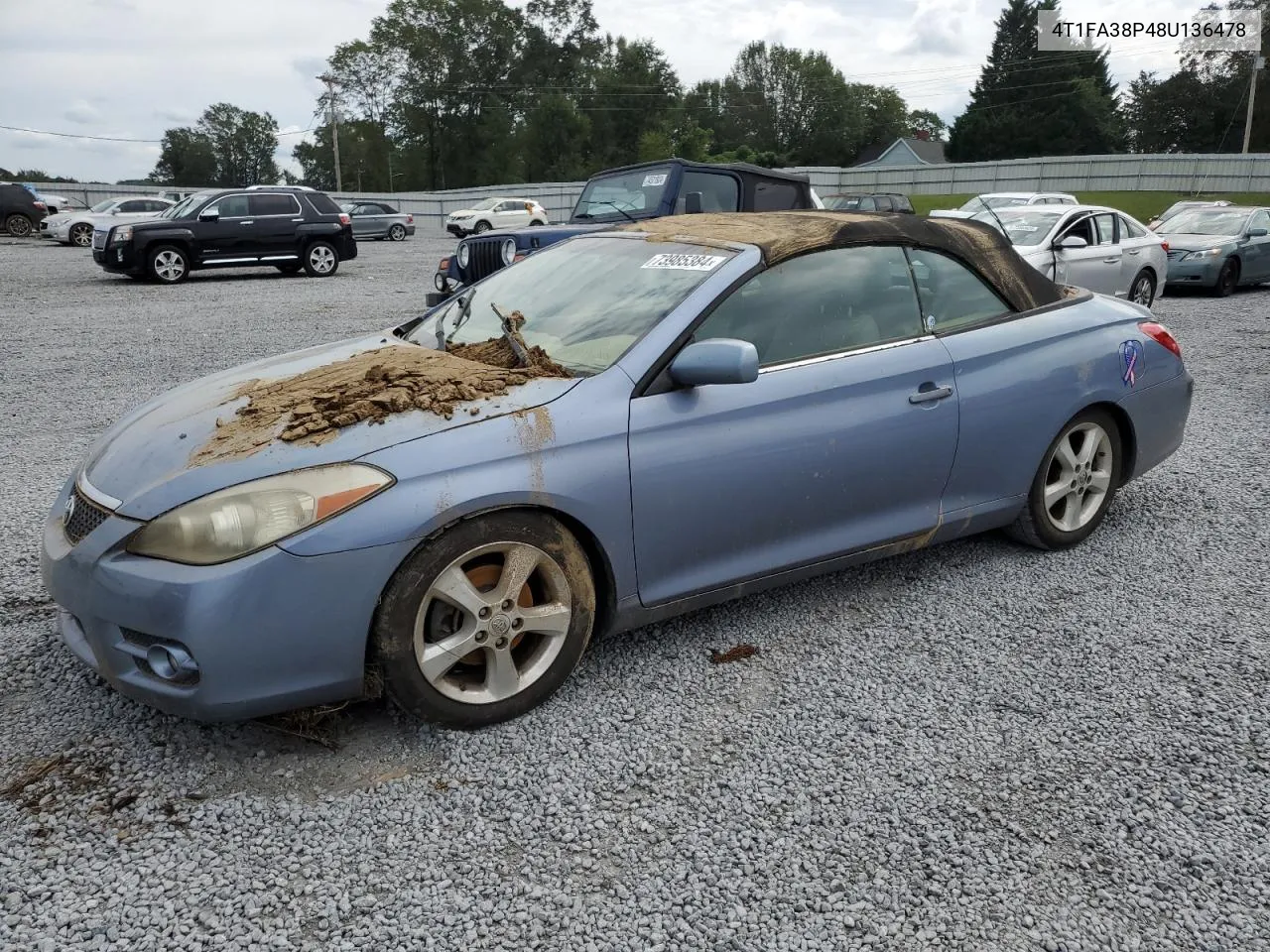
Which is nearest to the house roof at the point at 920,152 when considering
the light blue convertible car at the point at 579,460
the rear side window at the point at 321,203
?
the rear side window at the point at 321,203

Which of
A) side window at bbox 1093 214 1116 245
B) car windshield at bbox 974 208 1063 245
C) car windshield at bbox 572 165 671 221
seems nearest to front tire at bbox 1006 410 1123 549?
car windshield at bbox 572 165 671 221

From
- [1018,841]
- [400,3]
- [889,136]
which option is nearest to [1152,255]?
[1018,841]

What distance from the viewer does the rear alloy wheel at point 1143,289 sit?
Answer: 12352mm

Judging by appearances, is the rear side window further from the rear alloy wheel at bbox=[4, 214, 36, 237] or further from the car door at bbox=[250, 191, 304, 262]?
the rear alloy wheel at bbox=[4, 214, 36, 237]

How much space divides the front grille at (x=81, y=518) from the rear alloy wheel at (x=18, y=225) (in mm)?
31530

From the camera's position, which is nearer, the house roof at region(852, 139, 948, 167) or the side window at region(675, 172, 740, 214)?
the side window at region(675, 172, 740, 214)

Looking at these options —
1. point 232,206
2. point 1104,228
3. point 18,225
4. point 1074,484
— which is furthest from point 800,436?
point 18,225

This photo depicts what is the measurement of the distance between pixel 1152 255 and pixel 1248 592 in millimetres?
9927

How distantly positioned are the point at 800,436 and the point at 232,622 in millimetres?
1900

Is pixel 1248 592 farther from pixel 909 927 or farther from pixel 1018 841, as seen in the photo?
pixel 909 927

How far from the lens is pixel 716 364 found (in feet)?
10.2

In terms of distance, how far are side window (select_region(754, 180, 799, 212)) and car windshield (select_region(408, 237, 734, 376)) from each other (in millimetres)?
6371

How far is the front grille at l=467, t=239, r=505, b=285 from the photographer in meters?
10.6

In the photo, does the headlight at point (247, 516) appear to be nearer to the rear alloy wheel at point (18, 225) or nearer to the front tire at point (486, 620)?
the front tire at point (486, 620)
